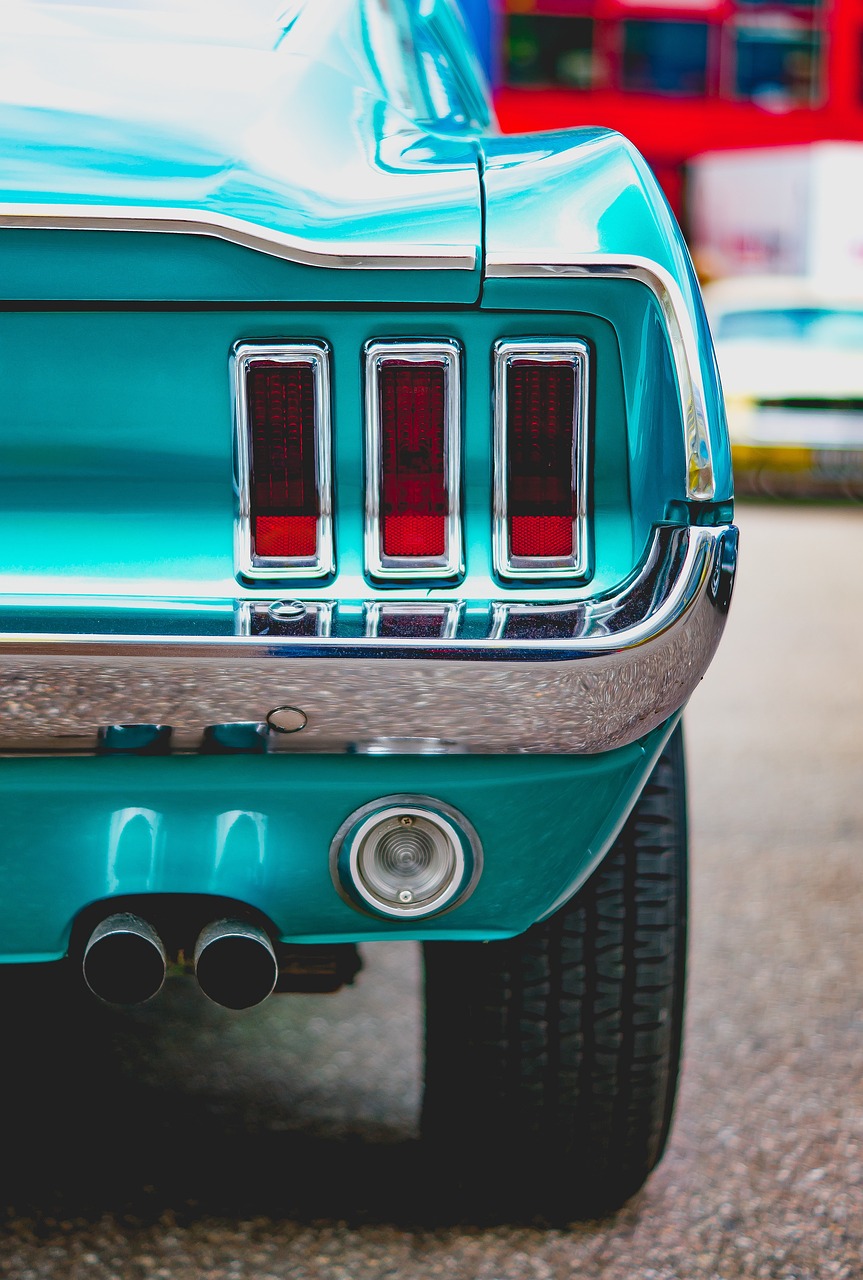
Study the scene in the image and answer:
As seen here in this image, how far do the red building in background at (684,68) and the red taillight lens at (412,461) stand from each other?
24785 mm

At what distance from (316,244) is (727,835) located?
2563 millimetres

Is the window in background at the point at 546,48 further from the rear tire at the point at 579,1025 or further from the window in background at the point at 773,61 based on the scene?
the rear tire at the point at 579,1025

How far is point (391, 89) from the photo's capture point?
2.24 m

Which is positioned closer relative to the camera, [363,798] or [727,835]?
[363,798]

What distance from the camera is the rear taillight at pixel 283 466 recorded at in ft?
5.53

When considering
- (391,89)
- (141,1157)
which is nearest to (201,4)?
(391,89)

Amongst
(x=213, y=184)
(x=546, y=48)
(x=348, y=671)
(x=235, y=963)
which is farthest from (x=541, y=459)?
(x=546, y=48)

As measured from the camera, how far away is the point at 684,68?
2580 centimetres

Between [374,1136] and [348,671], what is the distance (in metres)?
1.00

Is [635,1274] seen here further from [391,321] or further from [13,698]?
[391,321]

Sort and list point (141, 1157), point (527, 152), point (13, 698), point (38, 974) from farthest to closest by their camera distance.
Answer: point (141, 1157), point (38, 974), point (527, 152), point (13, 698)

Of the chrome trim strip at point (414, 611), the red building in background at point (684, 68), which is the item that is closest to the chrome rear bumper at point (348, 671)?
the chrome trim strip at point (414, 611)

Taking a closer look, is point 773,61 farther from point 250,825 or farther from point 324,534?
point 250,825

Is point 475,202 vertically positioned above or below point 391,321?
above
